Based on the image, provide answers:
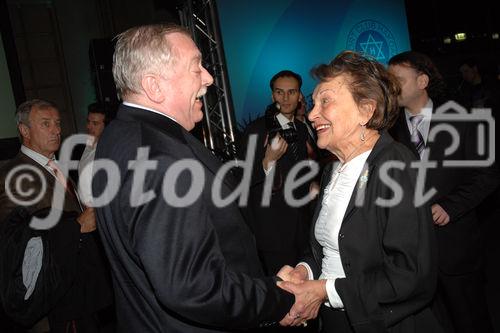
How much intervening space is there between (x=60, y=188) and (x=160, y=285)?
5.12ft

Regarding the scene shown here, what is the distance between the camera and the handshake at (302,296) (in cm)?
162

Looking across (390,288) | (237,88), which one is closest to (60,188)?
(390,288)

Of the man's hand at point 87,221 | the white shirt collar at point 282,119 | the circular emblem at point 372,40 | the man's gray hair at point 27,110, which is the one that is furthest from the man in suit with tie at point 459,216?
the circular emblem at point 372,40

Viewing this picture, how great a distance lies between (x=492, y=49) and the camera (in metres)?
11.2

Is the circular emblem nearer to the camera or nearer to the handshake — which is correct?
the camera

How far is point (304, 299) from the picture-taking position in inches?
64.6

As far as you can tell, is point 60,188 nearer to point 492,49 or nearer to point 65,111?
point 65,111

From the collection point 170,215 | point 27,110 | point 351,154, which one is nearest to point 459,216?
point 351,154

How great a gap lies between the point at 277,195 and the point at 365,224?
6.01 ft

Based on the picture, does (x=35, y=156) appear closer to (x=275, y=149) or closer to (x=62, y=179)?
(x=62, y=179)

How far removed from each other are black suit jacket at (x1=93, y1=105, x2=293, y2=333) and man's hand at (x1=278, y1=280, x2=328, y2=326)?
13cm

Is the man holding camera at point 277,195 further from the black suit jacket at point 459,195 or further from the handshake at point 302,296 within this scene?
the handshake at point 302,296

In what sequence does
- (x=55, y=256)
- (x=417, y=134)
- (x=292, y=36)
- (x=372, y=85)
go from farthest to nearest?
(x=292, y=36), (x=417, y=134), (x=55, y=256), (x=372, y=85)

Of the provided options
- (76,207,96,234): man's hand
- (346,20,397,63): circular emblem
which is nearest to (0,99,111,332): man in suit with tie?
(76,207,96,234): man's hand
